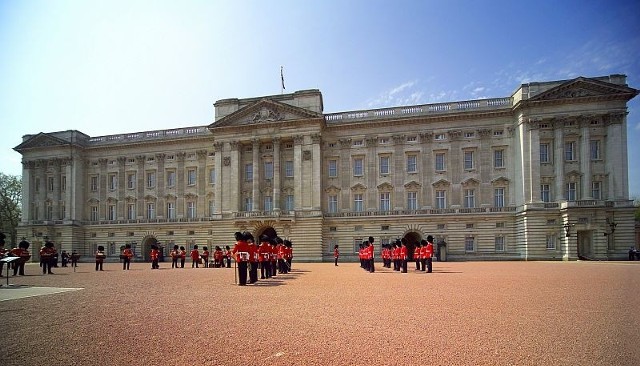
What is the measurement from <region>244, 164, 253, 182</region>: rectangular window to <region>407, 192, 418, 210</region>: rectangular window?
19.1 m

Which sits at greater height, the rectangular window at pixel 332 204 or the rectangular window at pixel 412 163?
the rectangular window at pixel 412 163

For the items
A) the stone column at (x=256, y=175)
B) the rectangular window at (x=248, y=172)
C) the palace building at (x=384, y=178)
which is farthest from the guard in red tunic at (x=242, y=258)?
the rectangular window at (x=248, y=172)

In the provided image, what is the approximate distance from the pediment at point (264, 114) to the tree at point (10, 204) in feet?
141

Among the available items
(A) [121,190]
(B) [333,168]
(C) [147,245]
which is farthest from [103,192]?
(B) [333,168]

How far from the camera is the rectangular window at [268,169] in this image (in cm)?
5116

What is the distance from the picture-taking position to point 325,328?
29.1ft

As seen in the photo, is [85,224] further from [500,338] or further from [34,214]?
[500,338]

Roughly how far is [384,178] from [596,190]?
71.7 feet

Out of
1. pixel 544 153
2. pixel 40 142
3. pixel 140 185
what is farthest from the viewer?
pixel 40 142

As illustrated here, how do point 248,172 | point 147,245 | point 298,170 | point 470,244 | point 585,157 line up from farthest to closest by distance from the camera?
point 147,245
point 248,172
point 298,170
point 470,244
point 585,157

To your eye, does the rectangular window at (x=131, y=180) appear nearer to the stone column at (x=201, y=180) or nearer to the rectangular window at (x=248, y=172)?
the stone column at (x=201, y=180)

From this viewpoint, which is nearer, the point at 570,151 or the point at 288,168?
the point at 570,151

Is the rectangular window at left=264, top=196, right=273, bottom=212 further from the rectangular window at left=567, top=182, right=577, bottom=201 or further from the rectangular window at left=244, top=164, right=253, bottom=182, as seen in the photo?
the rectangular window at left=567, top=182, right=577, bottom=201

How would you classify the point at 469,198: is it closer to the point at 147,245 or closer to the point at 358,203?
the point at 358,203
